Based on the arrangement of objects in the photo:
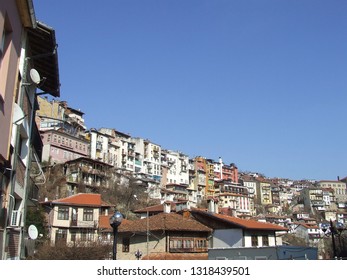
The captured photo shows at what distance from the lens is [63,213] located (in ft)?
Result: 182

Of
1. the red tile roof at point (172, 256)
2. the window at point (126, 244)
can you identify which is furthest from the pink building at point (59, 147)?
the red tile roof at point (172, 256)

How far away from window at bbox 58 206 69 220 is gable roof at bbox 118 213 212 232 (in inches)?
751

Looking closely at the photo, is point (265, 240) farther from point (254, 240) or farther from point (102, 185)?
point (102, 185)

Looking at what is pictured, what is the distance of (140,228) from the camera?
122 feet

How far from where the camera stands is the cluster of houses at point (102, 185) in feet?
32.8

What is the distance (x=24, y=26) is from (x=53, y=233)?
156 feet

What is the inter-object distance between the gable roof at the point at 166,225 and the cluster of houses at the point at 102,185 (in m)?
0.11

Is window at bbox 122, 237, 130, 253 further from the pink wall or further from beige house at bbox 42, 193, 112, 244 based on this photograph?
the pink wall

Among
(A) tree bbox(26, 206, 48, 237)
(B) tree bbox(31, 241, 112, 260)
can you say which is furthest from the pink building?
(B) tree bbox(31, 241, 112, 260)

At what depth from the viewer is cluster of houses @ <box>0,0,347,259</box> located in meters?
10.0

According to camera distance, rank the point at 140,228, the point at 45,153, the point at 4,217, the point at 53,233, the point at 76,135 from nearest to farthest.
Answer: the point at 4,217
the point at 140,228
the point at 53,233
the point at 45,153
the point at 76,135

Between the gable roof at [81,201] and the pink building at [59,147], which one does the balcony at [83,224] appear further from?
the pink building at [59,147]
